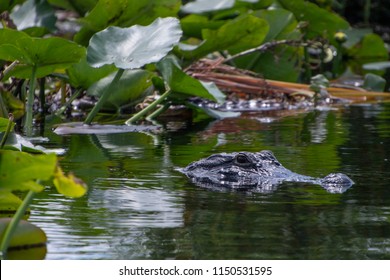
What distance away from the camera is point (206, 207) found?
14.4 feet

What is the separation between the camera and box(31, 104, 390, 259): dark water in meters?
3.65

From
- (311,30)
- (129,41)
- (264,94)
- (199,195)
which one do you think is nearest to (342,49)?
(311,30)

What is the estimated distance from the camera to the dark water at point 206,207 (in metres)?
3.65

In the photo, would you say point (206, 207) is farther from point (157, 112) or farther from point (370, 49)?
point (370, 49)

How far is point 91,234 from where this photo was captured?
3848mm

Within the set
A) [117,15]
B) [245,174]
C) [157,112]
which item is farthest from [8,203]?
[117,15]

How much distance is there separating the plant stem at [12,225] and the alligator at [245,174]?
1.60 m

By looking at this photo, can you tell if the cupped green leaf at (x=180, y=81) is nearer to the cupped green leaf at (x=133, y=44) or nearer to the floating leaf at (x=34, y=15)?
the cupped green leaf at (x=133, y=44)

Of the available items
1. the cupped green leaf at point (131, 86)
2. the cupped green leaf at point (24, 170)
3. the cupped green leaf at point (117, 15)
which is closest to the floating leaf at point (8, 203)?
the cupped green leaf at point (24, 170)

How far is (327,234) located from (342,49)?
9.16 meters

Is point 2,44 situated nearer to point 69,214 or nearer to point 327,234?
point 69,214

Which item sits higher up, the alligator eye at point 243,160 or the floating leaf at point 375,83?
the alligator eye at point 243,160

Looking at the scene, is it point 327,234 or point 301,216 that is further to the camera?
point 301,216

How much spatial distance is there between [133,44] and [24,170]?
308 centimetres
